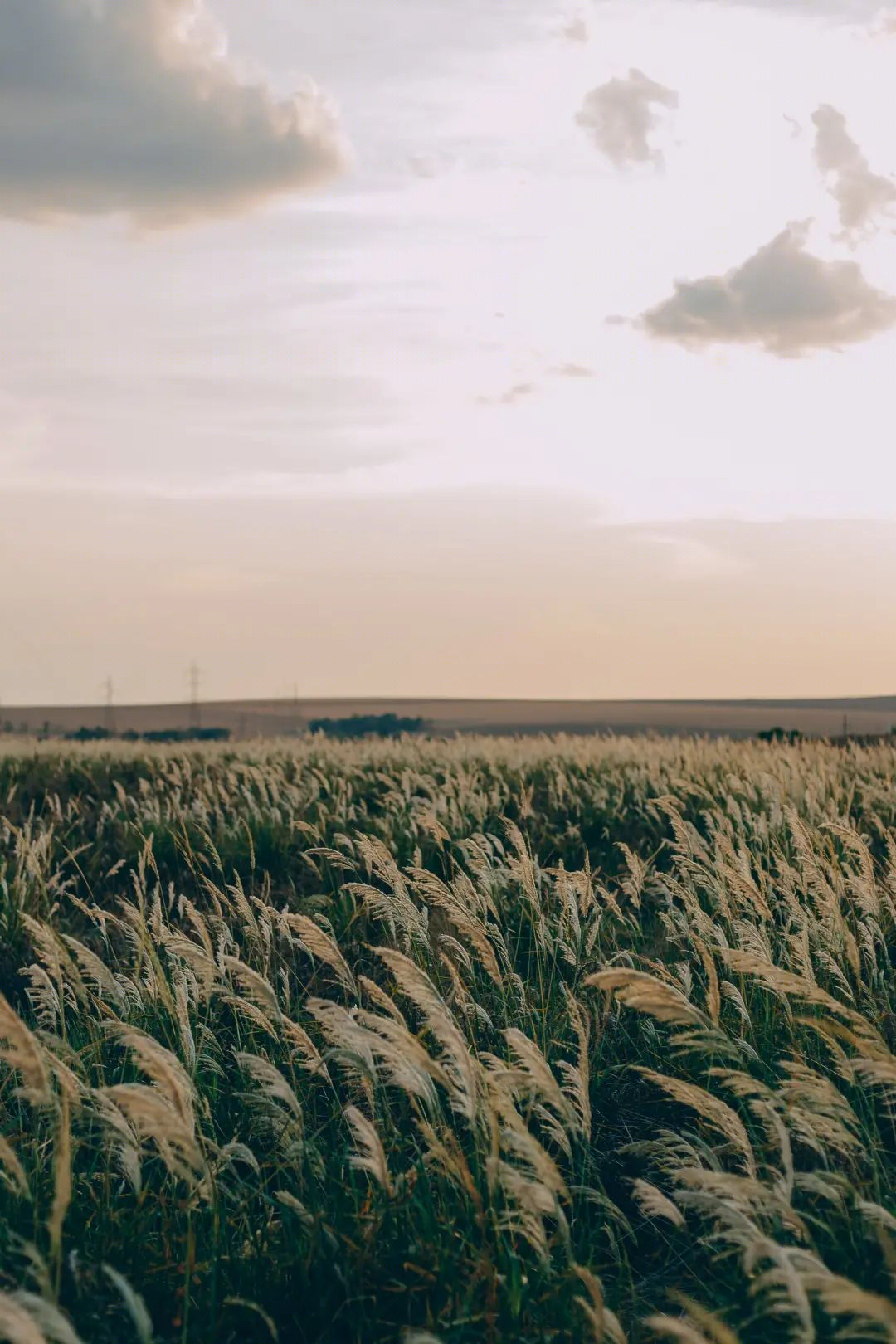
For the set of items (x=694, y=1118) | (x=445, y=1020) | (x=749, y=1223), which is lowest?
(x=694, y=1118)

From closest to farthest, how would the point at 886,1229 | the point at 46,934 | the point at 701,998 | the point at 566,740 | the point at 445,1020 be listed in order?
the point at 445,1020
the point at 886,1229
the point at 46,934
the point at 701,998
the point at 566,740

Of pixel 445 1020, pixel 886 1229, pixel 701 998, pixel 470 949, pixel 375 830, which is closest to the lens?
pixel 445 1020

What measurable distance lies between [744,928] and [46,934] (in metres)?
2.34

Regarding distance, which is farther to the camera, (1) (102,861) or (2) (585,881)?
(1) (102,861)

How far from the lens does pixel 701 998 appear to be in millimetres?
4891

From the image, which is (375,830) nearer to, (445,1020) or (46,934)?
(46,934)

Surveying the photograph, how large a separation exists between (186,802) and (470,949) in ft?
20.9

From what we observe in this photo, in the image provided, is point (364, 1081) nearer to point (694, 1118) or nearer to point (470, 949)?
point (694, 1118)

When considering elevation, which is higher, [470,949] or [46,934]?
[46,934]

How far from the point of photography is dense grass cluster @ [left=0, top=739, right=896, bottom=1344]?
254 cm

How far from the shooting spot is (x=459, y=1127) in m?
3.72

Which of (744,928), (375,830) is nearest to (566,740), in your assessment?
(375,830)

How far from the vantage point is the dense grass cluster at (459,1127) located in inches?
100

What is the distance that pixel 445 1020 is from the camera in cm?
271
